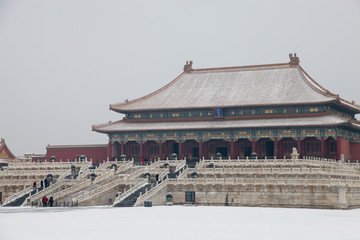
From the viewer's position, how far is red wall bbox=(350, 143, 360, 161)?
80.5 meters

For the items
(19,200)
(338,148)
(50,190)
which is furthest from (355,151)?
(19,200)

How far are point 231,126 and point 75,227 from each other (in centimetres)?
4495

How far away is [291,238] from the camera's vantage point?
3491 cm

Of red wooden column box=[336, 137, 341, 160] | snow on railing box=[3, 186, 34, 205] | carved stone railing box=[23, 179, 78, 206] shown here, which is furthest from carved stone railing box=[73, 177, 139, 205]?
red wooden column box=[336, 137, 341, 160]

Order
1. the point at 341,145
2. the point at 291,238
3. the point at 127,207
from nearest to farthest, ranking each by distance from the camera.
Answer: the point at 291,238 < the point at 127,207 < the point at 341,145

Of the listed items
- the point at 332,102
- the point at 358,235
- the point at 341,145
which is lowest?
the point at 358,235

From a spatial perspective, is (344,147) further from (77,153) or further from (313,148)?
(77,153)

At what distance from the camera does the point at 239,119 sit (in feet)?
276

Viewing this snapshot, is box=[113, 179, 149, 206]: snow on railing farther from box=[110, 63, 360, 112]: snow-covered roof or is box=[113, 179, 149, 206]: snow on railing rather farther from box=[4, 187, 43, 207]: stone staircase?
box=[110, 63, 360, 112]: snow-covered roof

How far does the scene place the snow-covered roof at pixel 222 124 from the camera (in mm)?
78500

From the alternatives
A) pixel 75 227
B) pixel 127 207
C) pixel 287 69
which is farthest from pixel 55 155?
pixel 75 227

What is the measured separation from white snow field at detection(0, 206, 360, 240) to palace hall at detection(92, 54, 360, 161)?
26.6 meters

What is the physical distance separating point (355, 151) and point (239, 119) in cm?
1422

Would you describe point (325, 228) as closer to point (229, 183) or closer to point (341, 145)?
point (229, 183)
